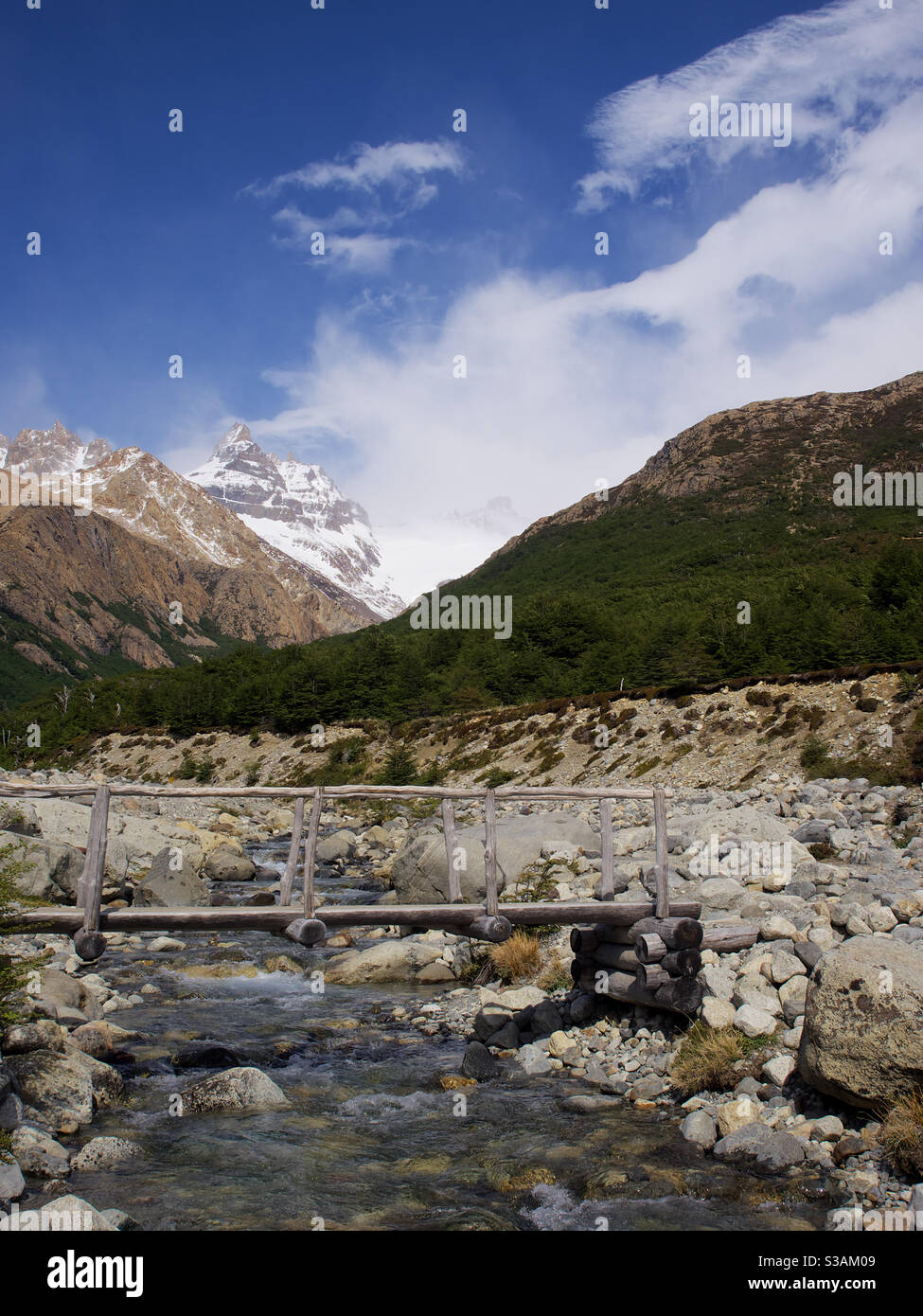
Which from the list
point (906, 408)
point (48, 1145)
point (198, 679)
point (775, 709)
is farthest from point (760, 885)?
point (906, 408)

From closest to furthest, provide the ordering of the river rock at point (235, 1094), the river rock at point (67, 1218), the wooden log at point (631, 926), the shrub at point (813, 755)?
the river rock at point (67, 1218), the river rock at point (235, 1094), the wooden log at point (631, 926), the shrub at point (813, 755)

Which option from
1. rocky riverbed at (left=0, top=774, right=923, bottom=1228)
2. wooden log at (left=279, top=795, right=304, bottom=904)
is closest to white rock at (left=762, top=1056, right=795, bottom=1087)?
rocky riverbed at (left=0, top=774, right=923, bottom=1228)

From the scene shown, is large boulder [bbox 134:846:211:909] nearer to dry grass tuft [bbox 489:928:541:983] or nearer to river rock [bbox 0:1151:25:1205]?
dry grass tuft [bbox 489:928:541:983]

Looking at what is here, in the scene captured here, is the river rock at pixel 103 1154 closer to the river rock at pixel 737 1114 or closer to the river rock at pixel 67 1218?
the river rock at pixel 67 1218

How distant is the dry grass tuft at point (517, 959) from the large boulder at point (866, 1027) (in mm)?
6919

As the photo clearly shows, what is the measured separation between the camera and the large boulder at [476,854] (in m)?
18.6

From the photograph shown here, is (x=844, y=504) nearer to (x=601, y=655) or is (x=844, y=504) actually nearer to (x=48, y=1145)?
(x=601, y=655)

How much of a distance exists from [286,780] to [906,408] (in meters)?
192

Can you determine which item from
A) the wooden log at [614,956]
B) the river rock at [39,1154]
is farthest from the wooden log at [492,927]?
the river rock at [39,1154]

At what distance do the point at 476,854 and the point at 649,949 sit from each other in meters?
7.75

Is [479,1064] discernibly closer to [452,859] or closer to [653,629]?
[452,859]

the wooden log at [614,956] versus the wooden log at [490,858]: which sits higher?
the wooden log at [490,858]

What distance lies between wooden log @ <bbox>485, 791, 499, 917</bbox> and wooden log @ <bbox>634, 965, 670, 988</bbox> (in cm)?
224

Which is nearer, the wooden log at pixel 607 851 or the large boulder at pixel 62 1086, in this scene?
the large boulder at pixel 62 1086
